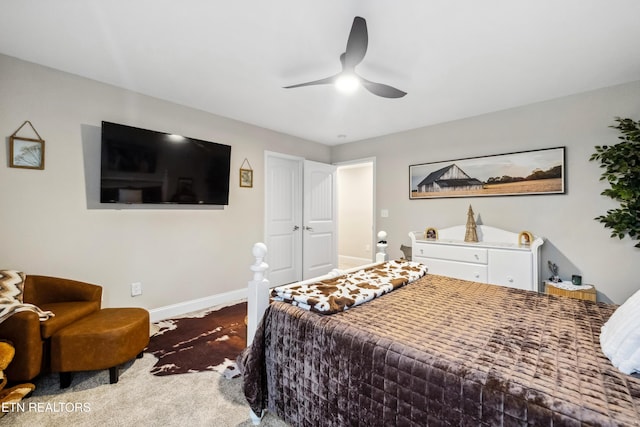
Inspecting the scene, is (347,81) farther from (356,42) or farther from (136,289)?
(136,289)

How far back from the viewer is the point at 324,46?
6.77 feet

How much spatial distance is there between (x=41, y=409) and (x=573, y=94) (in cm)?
503

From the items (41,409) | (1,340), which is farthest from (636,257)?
(1,340)

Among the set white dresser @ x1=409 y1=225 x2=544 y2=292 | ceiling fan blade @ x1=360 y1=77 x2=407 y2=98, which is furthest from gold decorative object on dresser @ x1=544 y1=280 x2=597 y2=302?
ceiling fan blade @ x1=360 y1=77 x2=407 y2=98

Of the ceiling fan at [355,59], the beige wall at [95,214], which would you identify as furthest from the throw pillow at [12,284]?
the ceiling fan at [355,59]

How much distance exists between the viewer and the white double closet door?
4199 millimetres

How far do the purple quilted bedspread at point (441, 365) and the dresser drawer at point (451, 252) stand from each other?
136cm

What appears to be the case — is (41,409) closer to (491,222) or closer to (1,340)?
(1,340)

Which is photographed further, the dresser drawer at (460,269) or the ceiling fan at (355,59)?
the dresser drawer at (460,269)

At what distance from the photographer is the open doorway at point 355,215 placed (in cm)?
609

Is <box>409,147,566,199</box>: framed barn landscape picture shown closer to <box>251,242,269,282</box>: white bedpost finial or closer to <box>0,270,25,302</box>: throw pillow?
<box>251,242,269,282</box>: white bedpost finial

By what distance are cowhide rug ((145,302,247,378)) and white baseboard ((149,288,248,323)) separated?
104 mm

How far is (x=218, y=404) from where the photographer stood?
68.6 inches

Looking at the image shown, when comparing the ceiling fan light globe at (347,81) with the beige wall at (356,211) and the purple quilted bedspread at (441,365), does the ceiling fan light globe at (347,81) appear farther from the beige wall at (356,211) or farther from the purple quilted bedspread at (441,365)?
the beige wall at (356,211)
